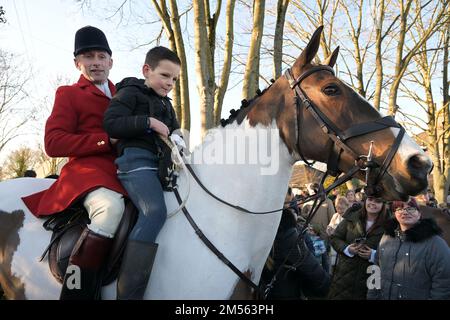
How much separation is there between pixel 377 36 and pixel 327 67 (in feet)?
51.4

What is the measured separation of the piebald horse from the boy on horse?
0.17m

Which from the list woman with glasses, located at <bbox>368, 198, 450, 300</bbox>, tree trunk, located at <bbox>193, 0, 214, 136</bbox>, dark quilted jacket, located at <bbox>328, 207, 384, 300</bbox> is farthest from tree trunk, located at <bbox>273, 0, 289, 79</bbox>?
woman with glasses, located at <bbox>368, 198, 450, 300</bbox>

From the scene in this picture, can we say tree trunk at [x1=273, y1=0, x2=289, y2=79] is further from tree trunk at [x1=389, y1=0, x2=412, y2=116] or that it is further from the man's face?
the man's face

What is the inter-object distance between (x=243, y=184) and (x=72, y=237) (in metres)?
1.32

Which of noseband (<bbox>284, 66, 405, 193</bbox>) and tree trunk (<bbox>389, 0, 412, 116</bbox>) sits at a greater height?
tree trunk (<bbox>389, 0, 412, 116</bbox>)

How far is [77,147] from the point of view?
305 centimetres

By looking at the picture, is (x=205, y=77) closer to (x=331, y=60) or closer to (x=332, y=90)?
(x=331, y=60)

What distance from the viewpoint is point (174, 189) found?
121 inches

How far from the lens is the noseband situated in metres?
2.62

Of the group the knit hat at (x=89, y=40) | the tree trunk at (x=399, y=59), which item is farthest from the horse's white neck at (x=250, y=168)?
the tree trunk at (x=399, y=59)

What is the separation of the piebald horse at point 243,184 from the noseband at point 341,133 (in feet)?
0.03
